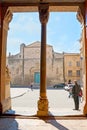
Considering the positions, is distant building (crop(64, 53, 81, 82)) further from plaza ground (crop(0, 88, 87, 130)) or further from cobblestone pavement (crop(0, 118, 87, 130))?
cobblestone pavement (crop(0, 118, 87, 130))

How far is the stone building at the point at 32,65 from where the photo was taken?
131 ft

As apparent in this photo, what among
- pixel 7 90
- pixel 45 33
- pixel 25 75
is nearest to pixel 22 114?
pixel 7 90

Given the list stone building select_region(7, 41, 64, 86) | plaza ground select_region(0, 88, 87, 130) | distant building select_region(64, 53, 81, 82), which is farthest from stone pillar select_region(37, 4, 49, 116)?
distant building select_region(64, 53, 81, 82)

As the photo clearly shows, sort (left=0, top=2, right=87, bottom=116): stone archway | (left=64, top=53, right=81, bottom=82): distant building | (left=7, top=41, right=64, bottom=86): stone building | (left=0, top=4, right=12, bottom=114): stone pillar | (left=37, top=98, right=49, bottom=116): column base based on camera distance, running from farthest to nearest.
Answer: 1. (left=64, top=53, right=81, bottom=82): distant building
2. (left=7, top=41, right=64, bottom=86): stone building
3. (left=0, top=4, right=12, bottom=114): stone pillar
4. (left=0, top=2, right=87, bottom=116): stone archway
5. (left=37, top=98, right=49, bottom=116): column base

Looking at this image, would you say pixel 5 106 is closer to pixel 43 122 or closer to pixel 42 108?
pixel 42 108

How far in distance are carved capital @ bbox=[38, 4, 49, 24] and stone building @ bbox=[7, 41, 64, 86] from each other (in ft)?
101

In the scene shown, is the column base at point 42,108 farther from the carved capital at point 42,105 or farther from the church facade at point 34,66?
the church facade at point 34,66

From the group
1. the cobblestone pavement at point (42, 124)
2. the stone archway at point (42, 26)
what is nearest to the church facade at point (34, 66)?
Answer: the stone archway at point (42, 26)

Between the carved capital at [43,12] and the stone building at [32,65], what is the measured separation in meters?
30.8

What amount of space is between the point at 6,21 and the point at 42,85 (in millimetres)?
2348

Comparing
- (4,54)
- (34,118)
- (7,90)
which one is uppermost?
(4,54)

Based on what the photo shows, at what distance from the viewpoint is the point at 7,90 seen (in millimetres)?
9914

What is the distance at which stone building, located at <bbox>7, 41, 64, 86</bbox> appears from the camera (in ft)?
131

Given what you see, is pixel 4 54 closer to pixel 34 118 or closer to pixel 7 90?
pixel 7 90
